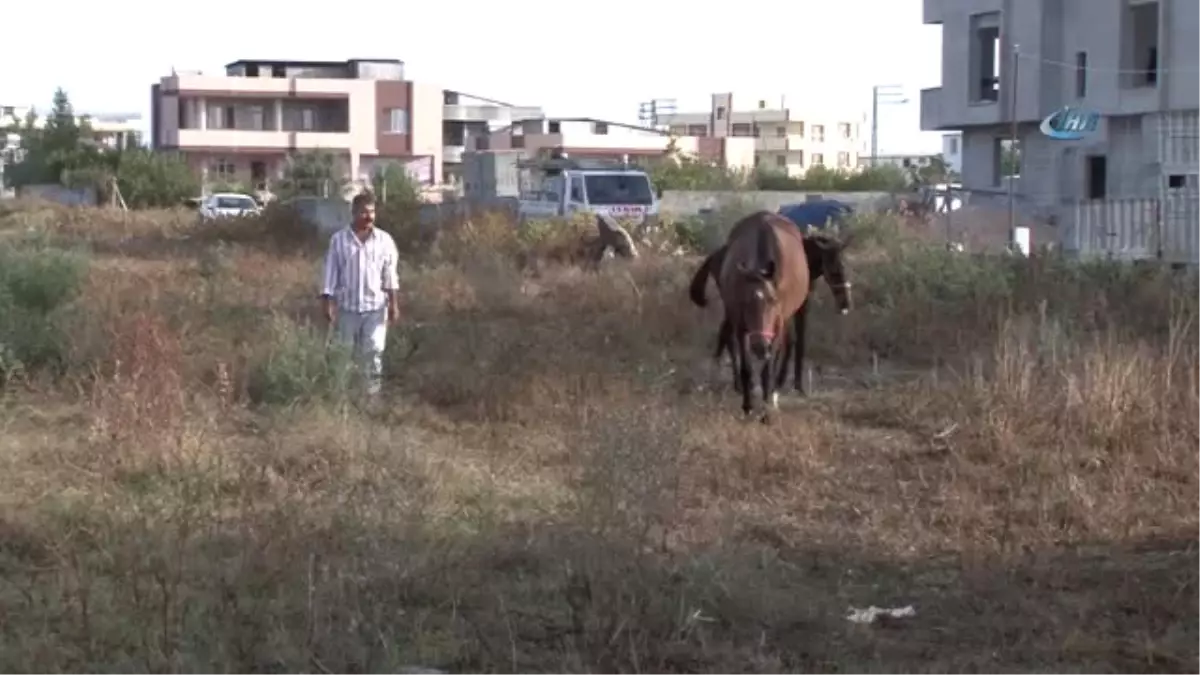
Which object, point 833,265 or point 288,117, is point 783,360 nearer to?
point 833,265

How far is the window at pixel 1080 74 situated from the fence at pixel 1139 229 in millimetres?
20256

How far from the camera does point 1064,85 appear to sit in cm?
4931

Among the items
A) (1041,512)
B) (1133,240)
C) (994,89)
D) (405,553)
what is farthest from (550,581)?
(994,89)

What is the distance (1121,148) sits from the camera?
1855 inches

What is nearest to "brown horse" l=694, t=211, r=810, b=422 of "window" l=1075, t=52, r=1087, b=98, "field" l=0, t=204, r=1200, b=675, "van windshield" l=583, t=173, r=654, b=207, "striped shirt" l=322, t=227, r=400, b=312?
"field" l=0, t=204, r=1200, b=675

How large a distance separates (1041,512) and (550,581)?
9.09ft

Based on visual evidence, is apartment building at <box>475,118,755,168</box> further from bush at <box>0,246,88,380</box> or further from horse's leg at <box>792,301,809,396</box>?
horse's leg at <box>792,301,809,396</box>

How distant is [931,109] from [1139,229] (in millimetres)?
29791

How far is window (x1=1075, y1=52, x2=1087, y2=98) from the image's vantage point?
48409mm

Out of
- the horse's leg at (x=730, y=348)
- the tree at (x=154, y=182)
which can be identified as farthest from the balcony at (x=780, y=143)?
the horse's leg at (x=730, y=348)

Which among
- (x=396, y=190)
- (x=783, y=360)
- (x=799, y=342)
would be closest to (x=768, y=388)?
(x=783, y=360)

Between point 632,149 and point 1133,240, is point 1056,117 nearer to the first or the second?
point 1133,240

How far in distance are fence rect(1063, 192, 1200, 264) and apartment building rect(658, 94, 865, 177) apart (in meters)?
99.9

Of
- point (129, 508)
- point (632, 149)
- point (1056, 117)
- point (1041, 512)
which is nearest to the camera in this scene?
point (129, 508)
